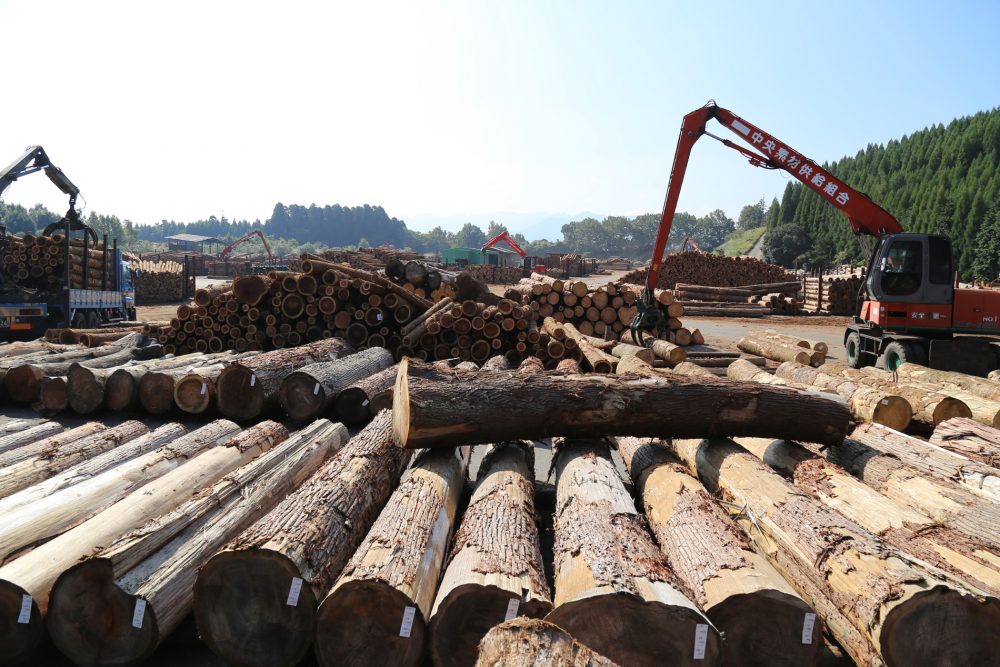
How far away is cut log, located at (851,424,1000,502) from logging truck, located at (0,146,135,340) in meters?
14.6

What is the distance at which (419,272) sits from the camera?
12969 millimetres

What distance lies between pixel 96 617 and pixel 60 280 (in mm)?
13742

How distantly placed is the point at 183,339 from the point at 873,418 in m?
10.2

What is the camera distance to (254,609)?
315cm

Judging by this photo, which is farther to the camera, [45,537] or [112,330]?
[112,330]

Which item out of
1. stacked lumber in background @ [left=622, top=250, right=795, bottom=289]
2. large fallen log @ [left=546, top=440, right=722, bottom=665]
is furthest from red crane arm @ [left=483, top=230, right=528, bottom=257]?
large fallen log @ [left=546, top=440, right=722, bottom=665]

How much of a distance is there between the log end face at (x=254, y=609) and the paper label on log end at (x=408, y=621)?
52 centimetres

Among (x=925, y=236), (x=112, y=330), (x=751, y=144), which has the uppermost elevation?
(x=751, y=144)

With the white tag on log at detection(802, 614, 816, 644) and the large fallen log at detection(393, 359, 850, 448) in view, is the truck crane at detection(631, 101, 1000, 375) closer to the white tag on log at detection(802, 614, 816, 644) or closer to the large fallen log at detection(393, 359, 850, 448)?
the large fallen log at detection(393, 359, 850, 448)

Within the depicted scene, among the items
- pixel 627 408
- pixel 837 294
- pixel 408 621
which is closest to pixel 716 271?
pixel 837 294

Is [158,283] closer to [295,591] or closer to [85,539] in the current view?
[85,539]

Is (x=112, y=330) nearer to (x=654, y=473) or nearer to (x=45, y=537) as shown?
(x=45, y=537)

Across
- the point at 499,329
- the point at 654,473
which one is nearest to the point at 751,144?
the point at 499,329

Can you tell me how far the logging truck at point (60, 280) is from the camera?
12875 mm
